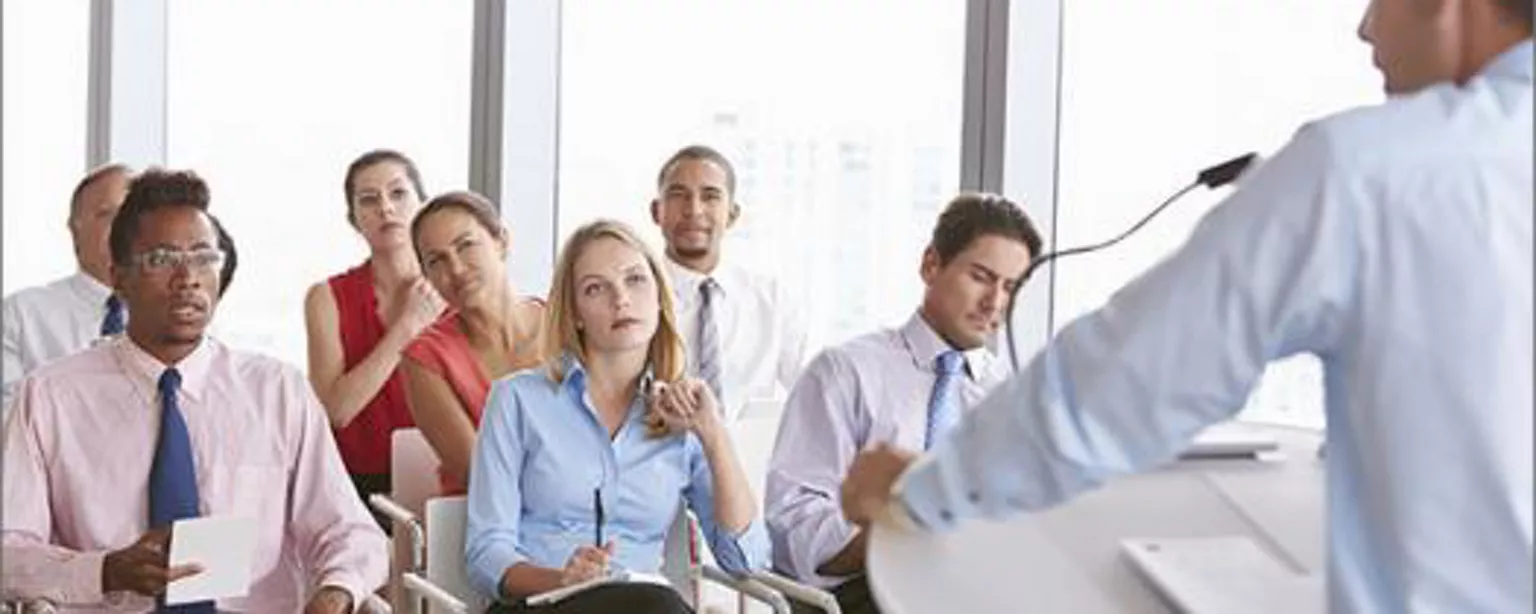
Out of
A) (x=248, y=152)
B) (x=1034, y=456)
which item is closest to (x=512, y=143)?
(x=248, y=152)

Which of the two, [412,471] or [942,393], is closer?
[942,393]

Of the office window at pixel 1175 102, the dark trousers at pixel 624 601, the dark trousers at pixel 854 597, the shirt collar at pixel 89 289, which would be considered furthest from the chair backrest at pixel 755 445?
the shirt collar at pixel 89 289

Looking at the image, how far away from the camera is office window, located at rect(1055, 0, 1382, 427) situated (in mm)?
5211

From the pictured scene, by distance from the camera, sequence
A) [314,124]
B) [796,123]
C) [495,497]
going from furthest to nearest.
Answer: [314,124]
[796,123]
[495,497]

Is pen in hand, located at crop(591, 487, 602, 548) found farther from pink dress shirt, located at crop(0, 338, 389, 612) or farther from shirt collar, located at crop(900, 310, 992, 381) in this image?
shirt collar, located at crop(900, 310, 992, 381)

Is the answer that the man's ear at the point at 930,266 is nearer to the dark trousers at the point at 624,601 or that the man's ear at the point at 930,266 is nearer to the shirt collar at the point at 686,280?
the dark trousers at the point at 624,601

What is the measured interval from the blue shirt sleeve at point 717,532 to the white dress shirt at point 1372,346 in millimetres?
2099

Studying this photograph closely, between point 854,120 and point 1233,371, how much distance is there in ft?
14.2

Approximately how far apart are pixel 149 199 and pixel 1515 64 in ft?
7.75

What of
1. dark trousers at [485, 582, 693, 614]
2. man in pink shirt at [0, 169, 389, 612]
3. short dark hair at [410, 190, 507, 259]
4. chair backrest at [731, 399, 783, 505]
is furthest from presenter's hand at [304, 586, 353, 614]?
short dark hair at [410, 190, 507, 259]

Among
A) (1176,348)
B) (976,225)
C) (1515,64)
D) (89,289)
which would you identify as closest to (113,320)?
(89,289)

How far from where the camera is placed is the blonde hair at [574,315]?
13.7ft

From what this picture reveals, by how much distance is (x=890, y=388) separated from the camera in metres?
4.18

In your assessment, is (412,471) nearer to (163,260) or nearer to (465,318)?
(465,318)
